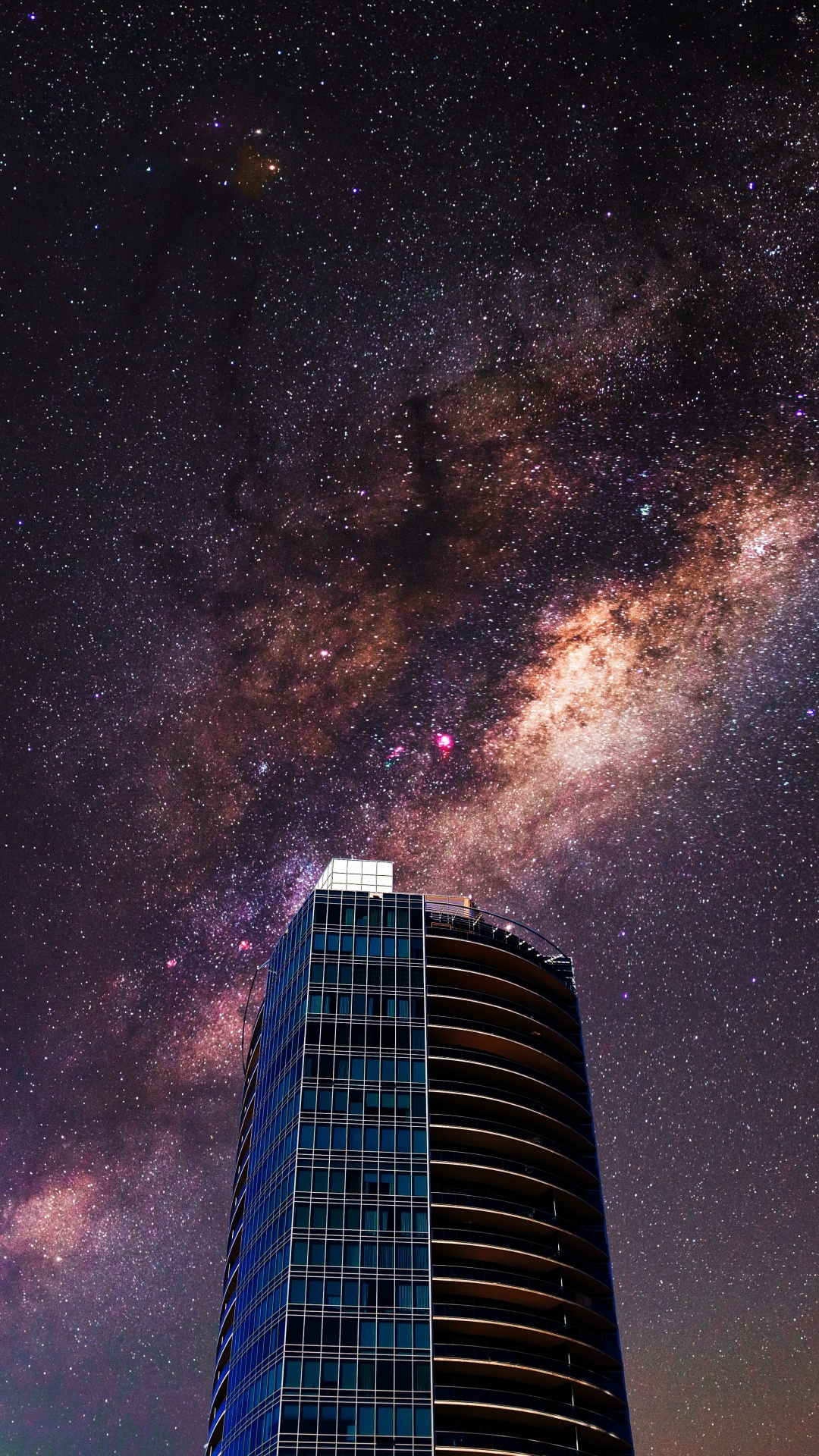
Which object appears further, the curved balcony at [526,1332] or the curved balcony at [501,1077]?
the curved balcony at [501,1077]

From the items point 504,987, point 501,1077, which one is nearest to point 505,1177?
point 501,1077

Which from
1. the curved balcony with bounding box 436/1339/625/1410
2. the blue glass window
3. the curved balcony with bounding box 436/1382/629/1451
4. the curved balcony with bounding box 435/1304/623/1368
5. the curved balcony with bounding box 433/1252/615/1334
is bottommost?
the blue glass window

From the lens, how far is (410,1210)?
78.2 meters

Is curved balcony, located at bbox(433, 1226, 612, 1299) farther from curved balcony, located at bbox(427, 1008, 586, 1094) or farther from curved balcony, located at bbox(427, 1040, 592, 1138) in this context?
curved balcony, located at bbox(427, 1008, 586, 1094)

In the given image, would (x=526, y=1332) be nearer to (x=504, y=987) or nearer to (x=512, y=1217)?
(x=512, y=1217)

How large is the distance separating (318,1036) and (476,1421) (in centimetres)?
2840

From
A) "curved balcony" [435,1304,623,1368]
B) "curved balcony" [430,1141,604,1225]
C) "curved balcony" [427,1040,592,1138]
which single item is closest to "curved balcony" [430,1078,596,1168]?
"curved balcony" [427,1040,592,1138]

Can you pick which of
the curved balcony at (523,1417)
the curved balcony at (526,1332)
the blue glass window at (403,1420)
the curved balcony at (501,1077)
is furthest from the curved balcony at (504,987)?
the blue glass window at (403,1420)

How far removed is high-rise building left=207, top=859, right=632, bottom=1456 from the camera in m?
72.6

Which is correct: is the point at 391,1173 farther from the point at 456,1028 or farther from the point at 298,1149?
the point at 456,1028

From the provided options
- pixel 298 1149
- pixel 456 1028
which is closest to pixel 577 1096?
pixel 456 1028

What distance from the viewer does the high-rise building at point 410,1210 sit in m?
72.6

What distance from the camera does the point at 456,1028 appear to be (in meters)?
90.1

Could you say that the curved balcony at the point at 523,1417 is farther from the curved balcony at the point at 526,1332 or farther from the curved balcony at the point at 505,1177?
the curved balcony at the point at 505,1177
